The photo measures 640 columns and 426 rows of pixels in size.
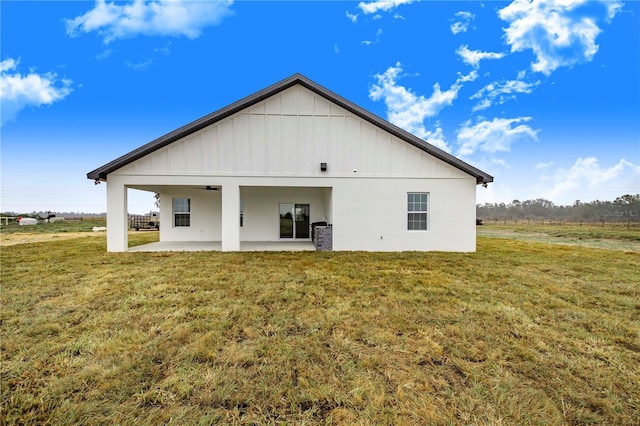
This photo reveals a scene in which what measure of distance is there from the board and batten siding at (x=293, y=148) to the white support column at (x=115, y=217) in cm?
62

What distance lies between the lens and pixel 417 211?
34.7 ft

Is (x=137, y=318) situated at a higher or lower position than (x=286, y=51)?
lower

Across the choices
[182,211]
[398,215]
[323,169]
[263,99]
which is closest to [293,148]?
[323,169]

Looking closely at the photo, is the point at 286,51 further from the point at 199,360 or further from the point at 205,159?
the point at 199,360

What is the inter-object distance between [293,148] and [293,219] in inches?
171

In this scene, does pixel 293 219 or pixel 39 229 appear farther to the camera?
pixel 39 229

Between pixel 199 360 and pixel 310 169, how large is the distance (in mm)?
7986

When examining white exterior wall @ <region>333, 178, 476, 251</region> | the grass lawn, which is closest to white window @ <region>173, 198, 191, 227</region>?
the grass lawn

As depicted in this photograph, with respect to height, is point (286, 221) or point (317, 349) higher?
point (286, 221)

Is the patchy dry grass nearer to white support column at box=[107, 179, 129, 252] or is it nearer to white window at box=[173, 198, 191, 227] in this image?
white window at box=[173, 198, 191, 227]

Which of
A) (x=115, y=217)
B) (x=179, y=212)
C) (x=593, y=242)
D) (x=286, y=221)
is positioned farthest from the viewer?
(x=593, y=242)

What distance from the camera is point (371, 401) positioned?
2357 mm

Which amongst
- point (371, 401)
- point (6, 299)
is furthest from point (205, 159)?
point (371, 401)

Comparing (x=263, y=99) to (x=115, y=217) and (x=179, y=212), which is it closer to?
(x=115, y=217)
